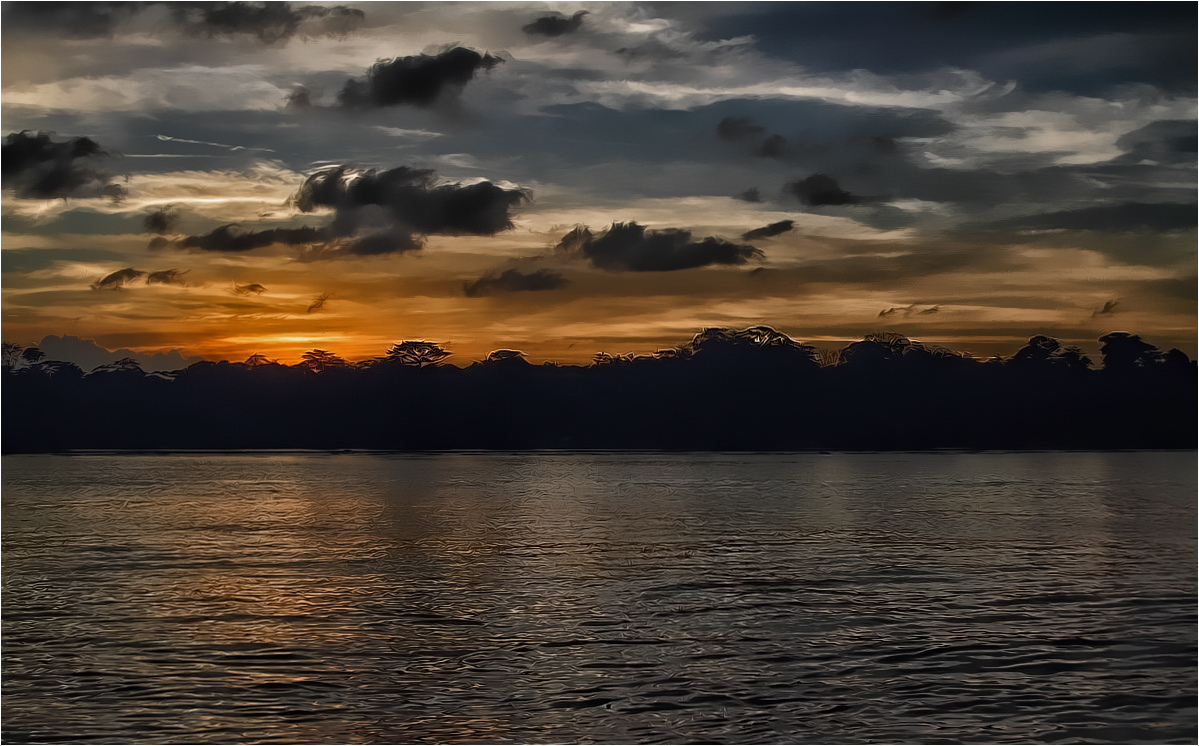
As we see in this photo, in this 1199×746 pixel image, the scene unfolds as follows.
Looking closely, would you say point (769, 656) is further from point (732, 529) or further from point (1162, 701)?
point (732, 529)

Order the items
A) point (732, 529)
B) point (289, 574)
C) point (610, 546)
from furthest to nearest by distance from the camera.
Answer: point (732, 529) < point (610, 546) < point (289, 574)

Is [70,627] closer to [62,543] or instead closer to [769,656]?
[769,656]

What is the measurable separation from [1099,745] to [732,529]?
142ft

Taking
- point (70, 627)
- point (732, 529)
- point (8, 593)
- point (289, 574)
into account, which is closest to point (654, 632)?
point (70, 627)

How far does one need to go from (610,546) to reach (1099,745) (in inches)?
1305

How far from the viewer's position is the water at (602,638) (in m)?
18.2

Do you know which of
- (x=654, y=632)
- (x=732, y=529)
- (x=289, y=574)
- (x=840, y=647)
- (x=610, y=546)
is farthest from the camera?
(x=732, y=529)

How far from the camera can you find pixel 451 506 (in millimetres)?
88438

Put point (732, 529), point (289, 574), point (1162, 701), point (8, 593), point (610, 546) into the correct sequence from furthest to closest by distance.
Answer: point (732, 529) → point (610, 546) → point (289, 574) → point (8, 593) → point (1162, 701)

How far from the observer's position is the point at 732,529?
60.2m

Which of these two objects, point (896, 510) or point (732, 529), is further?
point (896, 510)

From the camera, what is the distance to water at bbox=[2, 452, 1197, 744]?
1823 cm

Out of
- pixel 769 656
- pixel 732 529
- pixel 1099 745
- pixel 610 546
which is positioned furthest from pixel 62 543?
pixel 1099 745

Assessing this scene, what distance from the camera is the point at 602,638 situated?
25062 millimetres
